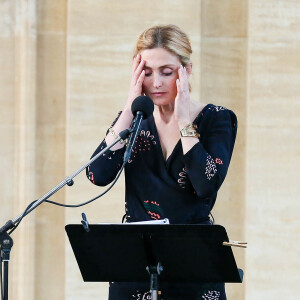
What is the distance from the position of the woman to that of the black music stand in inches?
8.1

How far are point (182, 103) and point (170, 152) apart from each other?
0.22m

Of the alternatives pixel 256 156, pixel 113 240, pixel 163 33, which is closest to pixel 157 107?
pixel 163 33

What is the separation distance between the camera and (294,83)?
650cm

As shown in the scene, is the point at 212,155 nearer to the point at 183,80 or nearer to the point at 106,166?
the point at 183,80

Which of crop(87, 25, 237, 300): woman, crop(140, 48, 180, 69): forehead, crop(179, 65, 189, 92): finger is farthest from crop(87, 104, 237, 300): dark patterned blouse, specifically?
crop(140, 48, 180, 69): forehead

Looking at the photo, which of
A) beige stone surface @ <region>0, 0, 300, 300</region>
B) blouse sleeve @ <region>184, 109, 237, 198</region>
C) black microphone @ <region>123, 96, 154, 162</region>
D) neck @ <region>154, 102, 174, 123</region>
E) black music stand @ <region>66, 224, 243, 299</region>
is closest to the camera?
black music stand @ <region>66, 224, 243, 299</region>

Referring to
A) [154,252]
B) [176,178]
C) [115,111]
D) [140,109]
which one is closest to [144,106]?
[140,109]

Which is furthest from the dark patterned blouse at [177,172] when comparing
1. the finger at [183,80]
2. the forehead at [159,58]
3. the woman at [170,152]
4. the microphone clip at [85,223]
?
the microphone clip at [85,223]

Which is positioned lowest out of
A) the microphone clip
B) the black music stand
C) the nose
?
the black music stand

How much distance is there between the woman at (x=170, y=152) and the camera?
4.21 metres

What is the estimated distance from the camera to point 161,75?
435 cm

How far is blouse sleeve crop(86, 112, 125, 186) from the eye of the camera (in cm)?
436

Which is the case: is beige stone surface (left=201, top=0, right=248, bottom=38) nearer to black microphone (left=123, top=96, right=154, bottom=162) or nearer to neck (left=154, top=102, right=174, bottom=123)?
neck (left=154, top=102, right=174, bottom=123)

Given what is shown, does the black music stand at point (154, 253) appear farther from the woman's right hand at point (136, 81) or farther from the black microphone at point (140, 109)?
the woman's right hand at point (136, 81)
